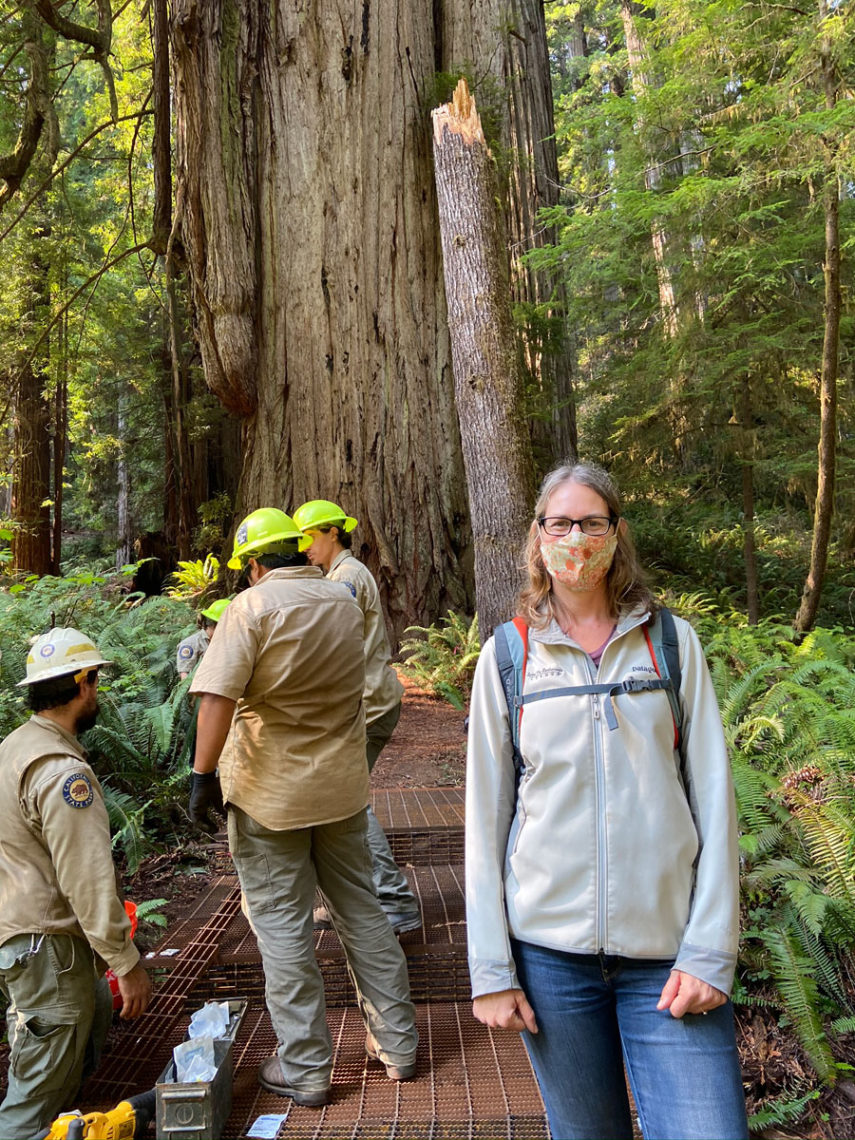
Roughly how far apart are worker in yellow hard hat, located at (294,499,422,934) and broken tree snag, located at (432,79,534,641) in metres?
2.33

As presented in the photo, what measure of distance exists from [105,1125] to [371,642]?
86.7 inches

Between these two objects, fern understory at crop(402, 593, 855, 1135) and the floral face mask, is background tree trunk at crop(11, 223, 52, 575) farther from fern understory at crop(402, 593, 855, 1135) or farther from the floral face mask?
the floral face mask

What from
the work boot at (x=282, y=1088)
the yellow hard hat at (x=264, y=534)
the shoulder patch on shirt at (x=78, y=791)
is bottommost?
the work boot at (x=282, y=1088)

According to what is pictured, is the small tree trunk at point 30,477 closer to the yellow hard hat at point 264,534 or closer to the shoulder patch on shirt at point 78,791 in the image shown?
the yellow hard hat at point 264,534

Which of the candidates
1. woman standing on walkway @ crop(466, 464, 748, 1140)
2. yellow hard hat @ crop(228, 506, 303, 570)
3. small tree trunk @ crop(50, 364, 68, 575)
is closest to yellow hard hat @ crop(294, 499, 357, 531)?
yellow hard hat @ crop(228, 506, 303, 570)

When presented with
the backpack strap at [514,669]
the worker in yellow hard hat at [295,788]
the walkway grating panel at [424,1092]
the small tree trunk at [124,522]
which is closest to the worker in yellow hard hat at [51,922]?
the worker in yellow hard hat at [295,788]

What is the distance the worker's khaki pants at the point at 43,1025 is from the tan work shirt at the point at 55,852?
8 cm

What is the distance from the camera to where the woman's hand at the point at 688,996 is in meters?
1.70

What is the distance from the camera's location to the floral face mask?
203 cm

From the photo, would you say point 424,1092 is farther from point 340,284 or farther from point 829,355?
point 340,284

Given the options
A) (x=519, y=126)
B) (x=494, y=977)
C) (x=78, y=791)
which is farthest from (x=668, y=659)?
(x=519, y=126)

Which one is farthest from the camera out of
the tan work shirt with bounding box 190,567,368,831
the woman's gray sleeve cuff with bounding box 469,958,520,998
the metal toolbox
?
the tan work shirt with bounding box 190,567,368,831

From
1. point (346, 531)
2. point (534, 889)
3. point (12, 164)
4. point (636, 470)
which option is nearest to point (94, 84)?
point (12, 164)

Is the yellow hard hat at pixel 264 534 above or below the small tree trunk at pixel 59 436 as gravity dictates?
below
